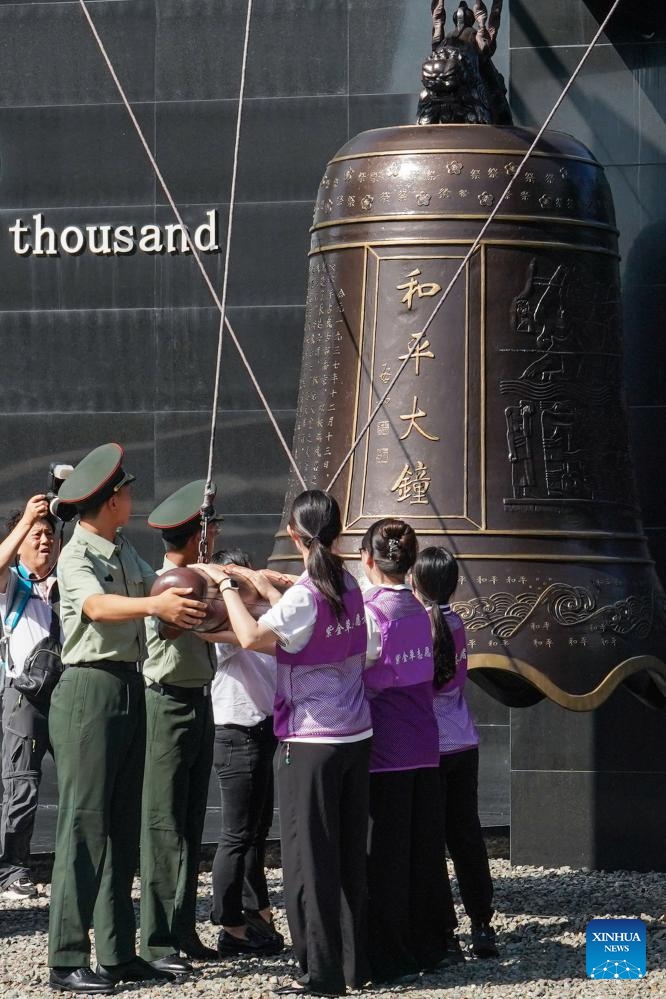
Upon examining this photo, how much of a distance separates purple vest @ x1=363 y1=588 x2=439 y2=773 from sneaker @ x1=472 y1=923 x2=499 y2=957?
75cm

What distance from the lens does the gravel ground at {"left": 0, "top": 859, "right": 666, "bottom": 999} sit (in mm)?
5180

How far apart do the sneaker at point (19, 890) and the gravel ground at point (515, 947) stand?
5 centimetres

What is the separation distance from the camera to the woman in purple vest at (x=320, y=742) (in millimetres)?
4809

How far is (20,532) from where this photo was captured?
20.0 feet

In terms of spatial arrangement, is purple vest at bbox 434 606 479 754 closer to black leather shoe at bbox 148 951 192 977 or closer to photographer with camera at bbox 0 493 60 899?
black leather shoe at bbox 148 951 192 977

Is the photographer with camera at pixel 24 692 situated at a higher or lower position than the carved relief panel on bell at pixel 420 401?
lower

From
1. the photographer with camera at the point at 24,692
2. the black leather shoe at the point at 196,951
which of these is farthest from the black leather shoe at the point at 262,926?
the photographer with camera at the point at 24,692

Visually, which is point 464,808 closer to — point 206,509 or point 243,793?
point 243,793

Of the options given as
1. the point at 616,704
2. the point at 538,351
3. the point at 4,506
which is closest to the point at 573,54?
the point at 538,351

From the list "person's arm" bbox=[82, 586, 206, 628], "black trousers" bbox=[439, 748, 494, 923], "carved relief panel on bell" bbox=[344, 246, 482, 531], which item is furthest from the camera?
"black trousers" bbox=[439, 748, 494, 923]

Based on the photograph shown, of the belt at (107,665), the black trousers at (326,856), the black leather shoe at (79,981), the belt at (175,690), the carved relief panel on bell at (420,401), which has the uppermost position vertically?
the carved relief panel on bell at (420,401)

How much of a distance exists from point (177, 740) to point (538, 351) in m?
1.70

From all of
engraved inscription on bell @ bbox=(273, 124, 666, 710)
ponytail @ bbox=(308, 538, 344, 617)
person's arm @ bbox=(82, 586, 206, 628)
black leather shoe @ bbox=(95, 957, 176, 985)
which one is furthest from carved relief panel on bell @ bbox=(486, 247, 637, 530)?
black leather shoe @ bbox=(95, 957, 176, 985)

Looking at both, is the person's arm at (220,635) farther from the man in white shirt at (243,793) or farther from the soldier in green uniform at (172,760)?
the man in white shirt at (243,793)
